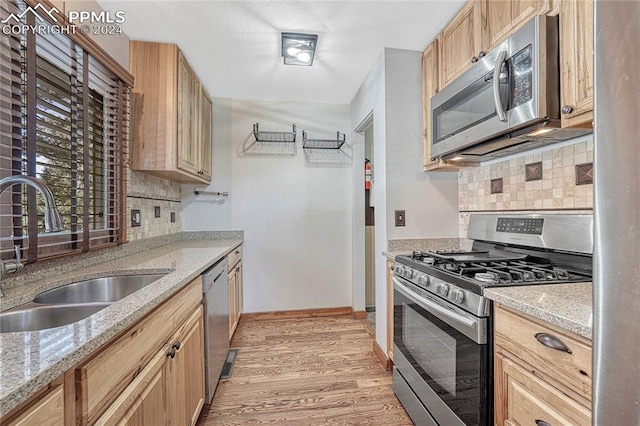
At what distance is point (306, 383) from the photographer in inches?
76.9

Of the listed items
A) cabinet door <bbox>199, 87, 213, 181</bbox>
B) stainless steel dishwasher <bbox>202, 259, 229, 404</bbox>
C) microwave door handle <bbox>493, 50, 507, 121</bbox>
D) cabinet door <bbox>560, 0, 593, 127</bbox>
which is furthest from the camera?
cabinet door <bbox>199, 87, 213, 181</bbox>

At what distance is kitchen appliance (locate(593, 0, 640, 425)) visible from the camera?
371 millimetres

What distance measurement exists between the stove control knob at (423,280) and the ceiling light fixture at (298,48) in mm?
1684

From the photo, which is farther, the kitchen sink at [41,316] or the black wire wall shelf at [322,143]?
the black wire wall shelf at [322,143]

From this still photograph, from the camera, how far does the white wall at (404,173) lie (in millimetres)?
2084

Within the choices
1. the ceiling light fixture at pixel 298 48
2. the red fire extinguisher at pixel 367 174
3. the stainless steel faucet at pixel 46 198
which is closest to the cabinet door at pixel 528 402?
the stainless steel faucet at pixel 46 198

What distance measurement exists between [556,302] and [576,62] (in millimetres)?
910

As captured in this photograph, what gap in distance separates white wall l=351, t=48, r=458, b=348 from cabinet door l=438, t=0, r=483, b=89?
265mm

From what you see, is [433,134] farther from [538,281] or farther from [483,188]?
[538,281]

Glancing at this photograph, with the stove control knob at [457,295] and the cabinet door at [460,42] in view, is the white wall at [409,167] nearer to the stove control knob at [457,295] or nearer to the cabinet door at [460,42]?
the cabinet door at [460,42]

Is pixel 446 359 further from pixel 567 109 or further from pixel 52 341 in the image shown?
pixel 52 341

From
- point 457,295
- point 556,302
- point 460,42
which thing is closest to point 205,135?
point 460,42

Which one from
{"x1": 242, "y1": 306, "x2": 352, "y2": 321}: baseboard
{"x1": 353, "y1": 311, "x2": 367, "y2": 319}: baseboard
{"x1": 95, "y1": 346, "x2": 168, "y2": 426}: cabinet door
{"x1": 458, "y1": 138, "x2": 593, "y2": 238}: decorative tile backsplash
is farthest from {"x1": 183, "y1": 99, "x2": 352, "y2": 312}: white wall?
{"x1": 95, "y1": 346, "x2": 168, "y2": 426}: cabinet door

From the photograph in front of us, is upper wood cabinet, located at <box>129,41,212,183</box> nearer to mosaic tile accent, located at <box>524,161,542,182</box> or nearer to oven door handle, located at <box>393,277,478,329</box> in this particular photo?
oven door handle, located at <box>393,277,478,329</box>
